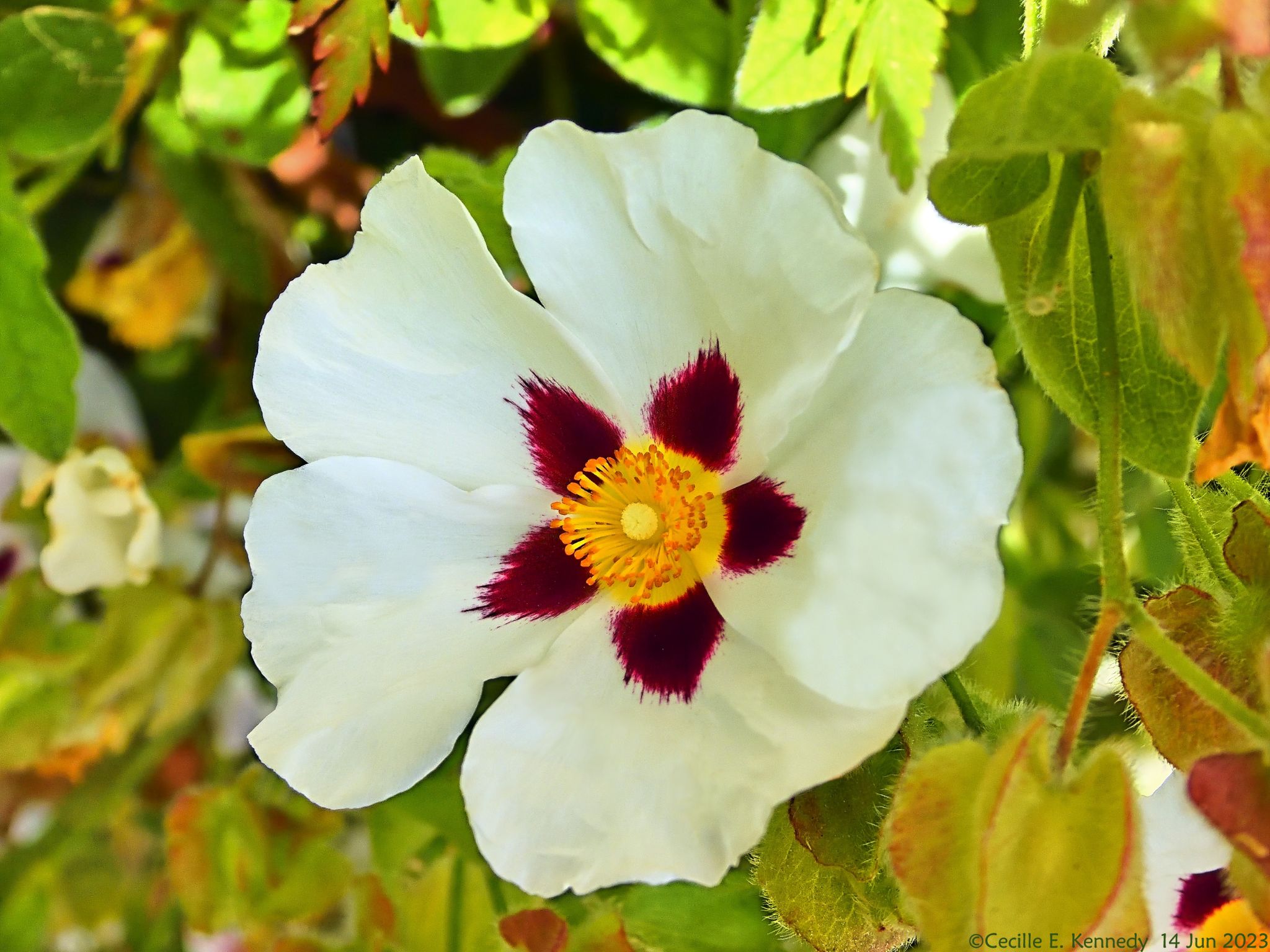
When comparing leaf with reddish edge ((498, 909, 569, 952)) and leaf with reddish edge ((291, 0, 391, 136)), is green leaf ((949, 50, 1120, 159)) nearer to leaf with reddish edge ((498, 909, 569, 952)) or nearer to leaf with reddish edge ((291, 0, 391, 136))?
leaf with reddish edge ((291, 0, 391, 136))

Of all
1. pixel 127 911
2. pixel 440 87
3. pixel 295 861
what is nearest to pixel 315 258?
pixel 440 87

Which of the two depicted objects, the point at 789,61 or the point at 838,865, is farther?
the point at 789,61

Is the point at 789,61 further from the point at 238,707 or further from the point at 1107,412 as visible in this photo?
the point at 238,707

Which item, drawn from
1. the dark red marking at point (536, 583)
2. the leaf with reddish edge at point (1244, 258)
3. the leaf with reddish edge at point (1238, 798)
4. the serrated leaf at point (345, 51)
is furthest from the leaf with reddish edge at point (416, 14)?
the leaf with reddish edge at point (1238, 798)

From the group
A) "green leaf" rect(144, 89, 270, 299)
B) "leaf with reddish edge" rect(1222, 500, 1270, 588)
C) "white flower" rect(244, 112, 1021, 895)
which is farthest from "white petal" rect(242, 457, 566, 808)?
"green leaf" rect(144, 89, 270, 299)

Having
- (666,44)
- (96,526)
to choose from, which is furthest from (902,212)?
(96,526)

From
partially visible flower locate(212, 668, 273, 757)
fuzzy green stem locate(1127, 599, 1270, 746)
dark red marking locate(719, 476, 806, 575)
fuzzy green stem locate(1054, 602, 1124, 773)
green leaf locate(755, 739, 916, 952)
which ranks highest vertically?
fuzzy green stem locate(1127, 599, 1270, 746)
